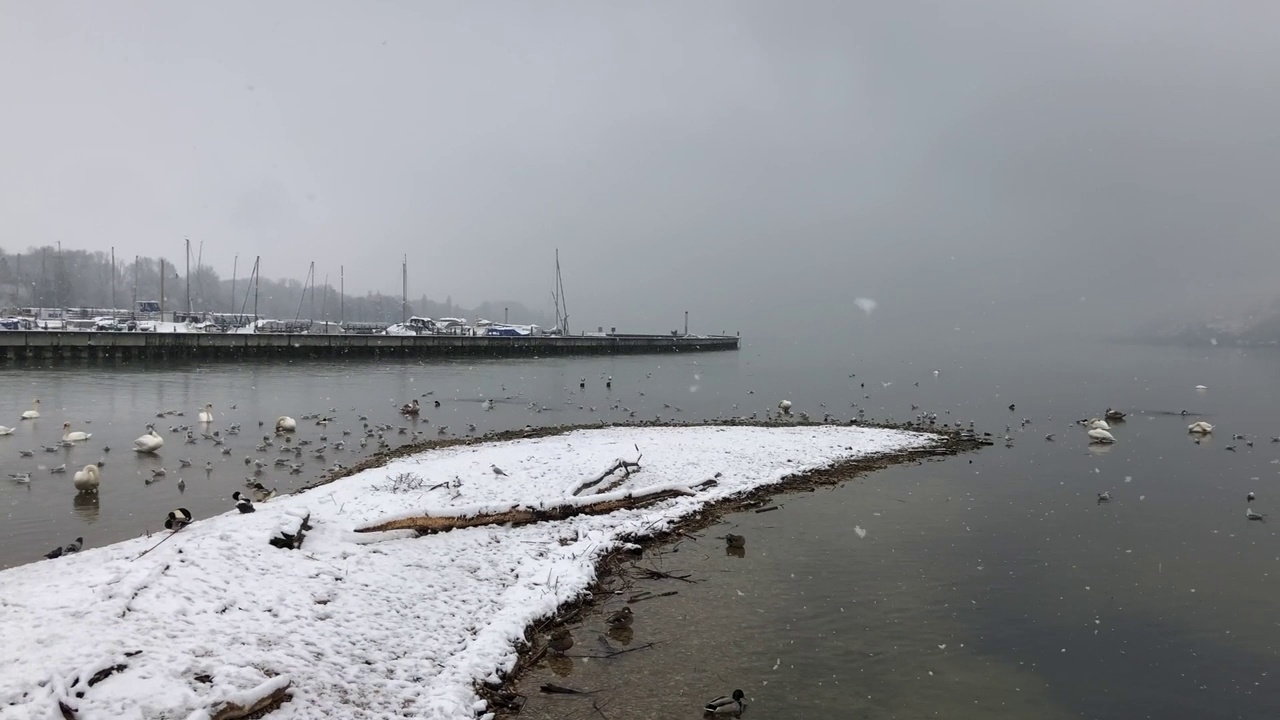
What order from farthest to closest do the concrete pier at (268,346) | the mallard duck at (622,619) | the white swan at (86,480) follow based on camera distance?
the concrete pier at (268,346)
the white swan at (86,480)
the mallard duck at (622,619)

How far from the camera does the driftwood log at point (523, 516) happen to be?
1173cm

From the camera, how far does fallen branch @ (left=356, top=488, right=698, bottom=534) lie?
462 inches

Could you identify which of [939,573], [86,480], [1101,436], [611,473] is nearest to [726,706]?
[939,573]

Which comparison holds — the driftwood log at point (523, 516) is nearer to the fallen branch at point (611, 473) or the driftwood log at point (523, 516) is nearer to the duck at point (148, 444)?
the fallen branch at point (611, 473)

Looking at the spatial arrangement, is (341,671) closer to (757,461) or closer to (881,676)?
(881,676)

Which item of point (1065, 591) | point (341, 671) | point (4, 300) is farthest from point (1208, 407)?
point (4, 300)

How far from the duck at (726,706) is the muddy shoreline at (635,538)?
6.91ft

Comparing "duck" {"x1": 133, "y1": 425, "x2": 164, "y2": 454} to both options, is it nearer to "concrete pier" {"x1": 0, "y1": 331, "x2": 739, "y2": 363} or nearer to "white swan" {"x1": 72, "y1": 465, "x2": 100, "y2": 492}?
"white swan" {"x1": 72, "y1": 465, "x2": 100, "y2": 492}

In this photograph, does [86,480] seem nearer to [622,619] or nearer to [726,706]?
[622,619]

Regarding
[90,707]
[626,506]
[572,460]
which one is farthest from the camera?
[572,460]

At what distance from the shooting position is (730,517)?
1560 cm

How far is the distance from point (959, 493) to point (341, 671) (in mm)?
16757

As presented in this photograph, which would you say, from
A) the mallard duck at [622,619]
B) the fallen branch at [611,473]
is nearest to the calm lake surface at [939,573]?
the mallard duck at [622,619]

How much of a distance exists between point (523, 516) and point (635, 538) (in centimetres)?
227
